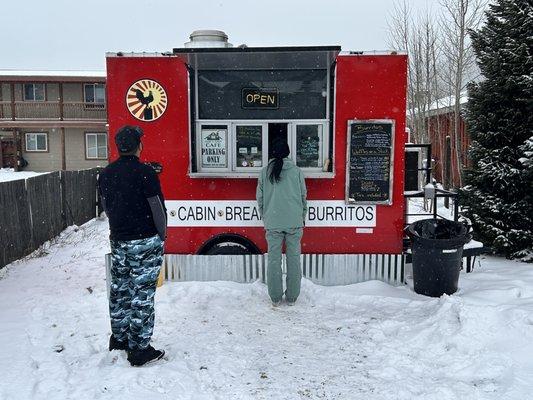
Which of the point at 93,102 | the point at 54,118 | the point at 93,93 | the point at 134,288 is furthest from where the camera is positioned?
the point at 93,93

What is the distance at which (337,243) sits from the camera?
20.1 feet

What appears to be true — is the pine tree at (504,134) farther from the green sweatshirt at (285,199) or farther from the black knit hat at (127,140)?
the black knit hat at (127,140)

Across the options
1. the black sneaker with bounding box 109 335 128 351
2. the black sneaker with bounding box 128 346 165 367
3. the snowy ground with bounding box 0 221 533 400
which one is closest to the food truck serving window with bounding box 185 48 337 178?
the snowy ground with bounding box 0 221 533 400

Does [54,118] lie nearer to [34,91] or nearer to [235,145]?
[34,91]

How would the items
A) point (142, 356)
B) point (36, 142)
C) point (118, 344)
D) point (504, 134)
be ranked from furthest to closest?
point (36, 142) → point (504, 134) → point (118, 344) → point (142, 356)

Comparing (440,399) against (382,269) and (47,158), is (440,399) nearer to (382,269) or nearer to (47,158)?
(382,269)

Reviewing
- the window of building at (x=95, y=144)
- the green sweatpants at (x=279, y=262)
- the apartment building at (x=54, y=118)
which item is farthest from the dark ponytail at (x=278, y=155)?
the window of building at (x=95, y=144)

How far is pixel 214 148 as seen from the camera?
20.3ft

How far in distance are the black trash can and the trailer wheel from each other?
6.49ft

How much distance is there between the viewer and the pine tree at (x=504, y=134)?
7.36 meters

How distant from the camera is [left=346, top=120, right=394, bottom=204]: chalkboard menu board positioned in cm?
598

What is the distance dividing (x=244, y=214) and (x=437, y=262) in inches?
95.3

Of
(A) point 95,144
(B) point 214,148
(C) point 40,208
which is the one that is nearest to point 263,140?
(B) point 214,148

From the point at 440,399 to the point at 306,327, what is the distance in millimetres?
1716
